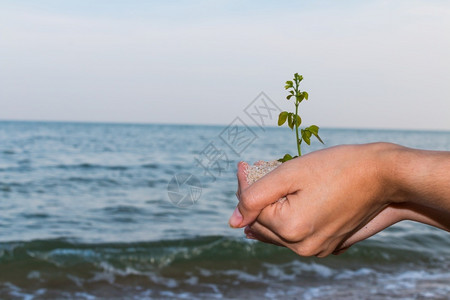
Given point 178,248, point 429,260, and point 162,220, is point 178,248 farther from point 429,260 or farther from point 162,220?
point 429,260

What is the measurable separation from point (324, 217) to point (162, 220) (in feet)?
30.8

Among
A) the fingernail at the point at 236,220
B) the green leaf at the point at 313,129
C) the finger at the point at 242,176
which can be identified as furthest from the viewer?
the green leaf at the point at 313,129

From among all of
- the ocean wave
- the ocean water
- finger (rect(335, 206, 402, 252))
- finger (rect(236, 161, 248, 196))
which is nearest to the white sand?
finger (rect(236, 161, 248, 196))

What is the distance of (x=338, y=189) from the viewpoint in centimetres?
128

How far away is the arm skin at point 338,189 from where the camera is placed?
1.23 meters

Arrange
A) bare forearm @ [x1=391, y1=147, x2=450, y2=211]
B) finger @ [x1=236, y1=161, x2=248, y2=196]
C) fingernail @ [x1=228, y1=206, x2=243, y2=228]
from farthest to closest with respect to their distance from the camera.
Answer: finger @ [x1=236, y1=161, x2=248, y2=196] → fingernail @ [x1=228, y1=206, x2=243, y2=228] → bare forearm @ [x1=391, y1=147, x2=450, y2=211]

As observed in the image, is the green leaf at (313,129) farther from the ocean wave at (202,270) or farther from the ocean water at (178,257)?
the ocean wave at (202,270)

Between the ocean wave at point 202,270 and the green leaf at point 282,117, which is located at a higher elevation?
the green leaf at point 282,117

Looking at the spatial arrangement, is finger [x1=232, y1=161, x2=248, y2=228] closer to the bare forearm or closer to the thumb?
the thumb

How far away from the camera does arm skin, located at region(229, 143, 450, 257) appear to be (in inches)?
48.6

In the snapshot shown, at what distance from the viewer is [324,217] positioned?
4.30 feet

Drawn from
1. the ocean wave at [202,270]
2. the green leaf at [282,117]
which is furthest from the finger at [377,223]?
the ocean wave at [202,270]

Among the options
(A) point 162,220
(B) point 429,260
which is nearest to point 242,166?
(B) point 429,260

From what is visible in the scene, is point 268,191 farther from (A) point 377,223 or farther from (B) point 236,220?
(A) point 377,223
